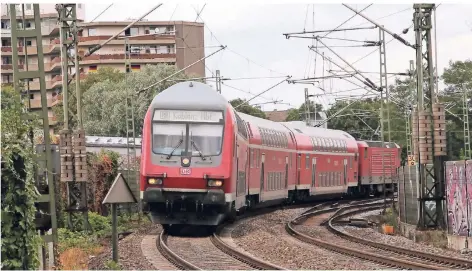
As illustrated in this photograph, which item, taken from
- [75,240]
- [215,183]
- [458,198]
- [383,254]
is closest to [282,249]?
[383,254]

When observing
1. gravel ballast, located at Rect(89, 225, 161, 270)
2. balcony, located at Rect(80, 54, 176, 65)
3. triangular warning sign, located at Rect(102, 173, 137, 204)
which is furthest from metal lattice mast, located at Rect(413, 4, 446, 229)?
balcony, located at Rect(80, 54, 176, 65)

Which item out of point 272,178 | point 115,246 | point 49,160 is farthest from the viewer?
point 272,178

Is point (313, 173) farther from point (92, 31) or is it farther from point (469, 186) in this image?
point (92, 31)

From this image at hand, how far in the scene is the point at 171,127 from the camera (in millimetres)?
25141

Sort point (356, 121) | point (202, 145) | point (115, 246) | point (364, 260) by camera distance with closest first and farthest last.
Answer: point (115, 246)
point (364, 260)
point (202, 145)
point (356, 121)

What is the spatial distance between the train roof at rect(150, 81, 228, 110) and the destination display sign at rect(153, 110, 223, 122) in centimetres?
12

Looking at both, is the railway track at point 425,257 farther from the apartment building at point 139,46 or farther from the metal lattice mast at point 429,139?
the apartment building at point 139,46

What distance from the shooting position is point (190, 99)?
25.4 metres

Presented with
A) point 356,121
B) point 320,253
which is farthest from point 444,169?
point 356,121

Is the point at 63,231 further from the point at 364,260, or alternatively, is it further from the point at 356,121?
the point at 356,121

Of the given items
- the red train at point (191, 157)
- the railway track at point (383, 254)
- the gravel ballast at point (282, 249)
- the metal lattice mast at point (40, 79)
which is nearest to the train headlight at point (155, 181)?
the red train at point (191, 157)

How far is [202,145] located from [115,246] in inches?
280

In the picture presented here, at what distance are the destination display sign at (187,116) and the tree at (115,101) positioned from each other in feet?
178

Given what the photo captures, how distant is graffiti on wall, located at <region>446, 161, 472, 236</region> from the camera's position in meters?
23.4
